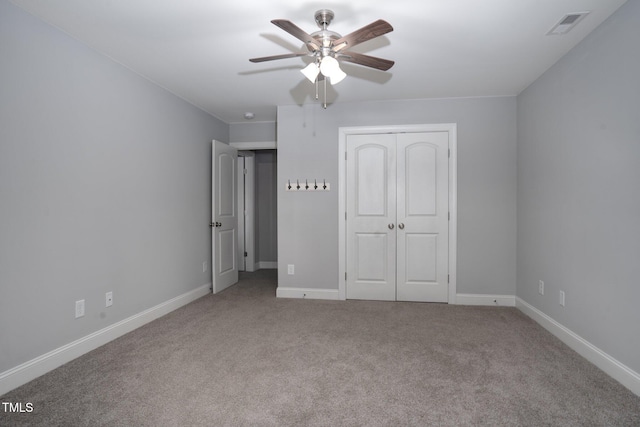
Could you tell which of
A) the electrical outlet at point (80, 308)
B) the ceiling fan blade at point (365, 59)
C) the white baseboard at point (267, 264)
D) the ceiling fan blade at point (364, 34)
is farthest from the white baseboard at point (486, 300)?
the electrical outlet at point (80, 308)

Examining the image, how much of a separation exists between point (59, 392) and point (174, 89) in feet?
9.53

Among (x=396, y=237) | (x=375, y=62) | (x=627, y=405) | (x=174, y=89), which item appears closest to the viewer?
(x=627, y=405)

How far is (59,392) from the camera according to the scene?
1991mm

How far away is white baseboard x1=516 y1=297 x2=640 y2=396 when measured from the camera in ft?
6.63

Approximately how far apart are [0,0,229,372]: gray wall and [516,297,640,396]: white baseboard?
12.4 feet

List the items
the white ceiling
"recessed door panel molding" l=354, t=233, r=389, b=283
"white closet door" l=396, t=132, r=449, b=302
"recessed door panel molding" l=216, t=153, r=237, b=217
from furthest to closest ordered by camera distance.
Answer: "recessed door panel molding" l=216, t=153, r=237, b=217, "recessed door panel molding" l=354, t=233, r=389, b=283, "white closet door" l=396, t=132, r=449, b=302, the white ceiling

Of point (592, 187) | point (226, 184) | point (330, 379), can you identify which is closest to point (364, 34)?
point (592, 187)

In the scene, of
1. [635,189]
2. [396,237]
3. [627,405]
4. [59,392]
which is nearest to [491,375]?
[627,405]

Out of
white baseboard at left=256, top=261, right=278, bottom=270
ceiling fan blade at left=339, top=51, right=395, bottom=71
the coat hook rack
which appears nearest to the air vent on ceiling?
ceiling fan blade at left=339, top=51, right=395, bottom=71

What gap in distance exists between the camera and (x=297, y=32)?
6.04 ft

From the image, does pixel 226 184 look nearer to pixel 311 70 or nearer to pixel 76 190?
pixel 76 190

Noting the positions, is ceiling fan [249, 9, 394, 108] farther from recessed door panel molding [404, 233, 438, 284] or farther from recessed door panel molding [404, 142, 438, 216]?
recessed door panel molding [404, 233, 438, 284]

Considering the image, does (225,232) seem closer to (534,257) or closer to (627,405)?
(534,257)

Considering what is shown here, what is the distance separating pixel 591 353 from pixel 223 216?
13.5 feet
